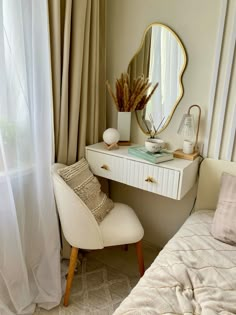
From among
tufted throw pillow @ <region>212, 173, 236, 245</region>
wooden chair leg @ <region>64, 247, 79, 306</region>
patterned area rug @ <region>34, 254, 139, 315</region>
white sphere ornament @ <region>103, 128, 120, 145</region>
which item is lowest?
patterned area rug @ <region>34, 254, 139, 315</region>

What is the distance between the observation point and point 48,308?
151cm

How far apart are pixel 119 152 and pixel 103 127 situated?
1.31ft

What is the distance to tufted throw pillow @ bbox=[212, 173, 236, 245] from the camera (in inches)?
50.7

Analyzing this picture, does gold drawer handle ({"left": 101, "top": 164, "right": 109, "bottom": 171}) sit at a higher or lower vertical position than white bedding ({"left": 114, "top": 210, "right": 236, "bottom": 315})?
higher

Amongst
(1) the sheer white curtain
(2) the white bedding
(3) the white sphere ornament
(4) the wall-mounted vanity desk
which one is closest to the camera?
(2) the white bedding

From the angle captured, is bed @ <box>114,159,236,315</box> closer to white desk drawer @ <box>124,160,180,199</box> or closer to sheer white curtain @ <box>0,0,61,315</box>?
white desk drawer @ <box>124,160,180,199</box>

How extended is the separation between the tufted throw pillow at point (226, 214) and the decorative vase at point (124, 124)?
73 cm

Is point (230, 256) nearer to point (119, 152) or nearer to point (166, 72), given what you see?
point (119, 152)

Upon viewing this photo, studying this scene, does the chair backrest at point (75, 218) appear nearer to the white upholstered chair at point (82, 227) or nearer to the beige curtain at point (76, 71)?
the white upholstered chair at point (82, 227)

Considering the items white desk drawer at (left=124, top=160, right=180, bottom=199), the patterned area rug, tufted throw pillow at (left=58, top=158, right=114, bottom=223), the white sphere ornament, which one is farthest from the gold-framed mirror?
the patterned area rug

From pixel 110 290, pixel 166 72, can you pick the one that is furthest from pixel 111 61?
pixel 110 290

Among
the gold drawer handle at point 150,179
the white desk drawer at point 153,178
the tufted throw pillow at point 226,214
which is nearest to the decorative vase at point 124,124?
the white desk drawer at point 153,178

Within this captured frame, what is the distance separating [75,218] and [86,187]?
0.68 ft

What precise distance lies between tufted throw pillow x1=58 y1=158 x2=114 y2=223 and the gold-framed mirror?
573 millimetres
